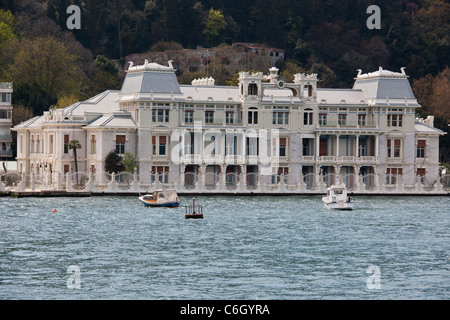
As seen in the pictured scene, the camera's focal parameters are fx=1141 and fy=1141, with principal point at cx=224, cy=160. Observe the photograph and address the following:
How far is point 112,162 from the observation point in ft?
340

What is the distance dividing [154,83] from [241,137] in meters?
9.76

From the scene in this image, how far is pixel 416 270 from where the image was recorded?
53.4 meters

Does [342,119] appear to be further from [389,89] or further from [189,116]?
[189,116]

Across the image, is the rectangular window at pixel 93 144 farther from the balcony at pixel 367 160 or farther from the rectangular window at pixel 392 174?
the rectangular window at pixel 392 174

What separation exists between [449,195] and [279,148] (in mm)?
16919

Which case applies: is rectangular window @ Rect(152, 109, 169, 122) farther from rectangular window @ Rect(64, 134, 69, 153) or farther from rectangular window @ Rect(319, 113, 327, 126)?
rectangular window @ Rect(319, 113, 327, 126)

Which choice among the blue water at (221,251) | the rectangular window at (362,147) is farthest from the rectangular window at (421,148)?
the blue water at (221,251)

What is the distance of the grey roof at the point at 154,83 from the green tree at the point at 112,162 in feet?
23.3

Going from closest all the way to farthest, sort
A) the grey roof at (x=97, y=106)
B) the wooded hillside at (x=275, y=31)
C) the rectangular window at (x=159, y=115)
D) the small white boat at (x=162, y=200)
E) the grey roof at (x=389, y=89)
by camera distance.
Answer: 1. the small white boat at (x=162, y=200)
2. the rectangular window at (x=159, y=115)
3. the grey roof at (x=97, y=106)
4. the grey roof at (x=389, y=89)
5. the wooded hillside at (x=275, y=31)

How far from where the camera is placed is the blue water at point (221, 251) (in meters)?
47.6

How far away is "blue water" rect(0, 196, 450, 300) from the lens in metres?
47.6

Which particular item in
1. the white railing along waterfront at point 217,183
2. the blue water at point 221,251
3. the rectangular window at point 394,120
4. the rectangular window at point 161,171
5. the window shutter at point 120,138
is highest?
the rectangular window at point 394,120

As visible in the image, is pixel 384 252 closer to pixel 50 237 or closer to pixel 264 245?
pixel 264 245

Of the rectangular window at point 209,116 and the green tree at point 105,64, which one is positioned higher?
the green tree at point 105,64
